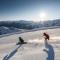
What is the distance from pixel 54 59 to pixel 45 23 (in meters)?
24.6

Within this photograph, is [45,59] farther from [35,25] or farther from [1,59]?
[35,25]

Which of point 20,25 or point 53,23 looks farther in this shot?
point 20,25

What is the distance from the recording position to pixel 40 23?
101ft

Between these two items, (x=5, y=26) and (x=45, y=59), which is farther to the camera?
(x=5, y=26)

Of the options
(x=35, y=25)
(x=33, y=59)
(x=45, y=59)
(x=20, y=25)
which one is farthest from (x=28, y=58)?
(x=20, y=25)

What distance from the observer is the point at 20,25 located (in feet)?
108

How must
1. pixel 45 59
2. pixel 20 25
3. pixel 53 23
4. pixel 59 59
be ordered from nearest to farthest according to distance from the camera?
pixel 59 59 < pixel 45 59 < pixel 53 23 < pixel 20 25

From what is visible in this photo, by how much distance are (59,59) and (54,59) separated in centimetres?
19

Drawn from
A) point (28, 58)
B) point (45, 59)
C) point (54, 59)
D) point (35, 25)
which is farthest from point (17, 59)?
point (35, 25)

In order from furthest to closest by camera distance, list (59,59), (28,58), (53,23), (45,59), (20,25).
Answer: (20,25) < (53,23) < (28,58) < (45,59) < (59,59)

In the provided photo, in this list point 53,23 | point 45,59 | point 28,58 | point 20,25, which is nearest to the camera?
point 45,59

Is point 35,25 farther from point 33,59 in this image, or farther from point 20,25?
point 33,59

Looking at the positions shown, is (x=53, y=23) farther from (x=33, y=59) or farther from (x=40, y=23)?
(x=33, y=59)

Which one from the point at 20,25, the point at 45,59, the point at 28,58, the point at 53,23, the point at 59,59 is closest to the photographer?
the point at 59,59
